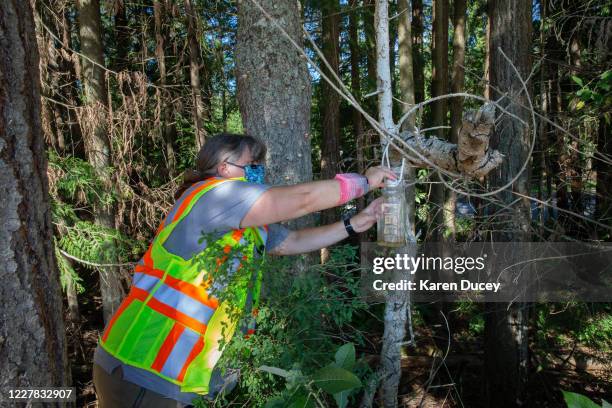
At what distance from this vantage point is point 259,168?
2328 millimetres

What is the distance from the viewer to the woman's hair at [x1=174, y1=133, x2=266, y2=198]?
7.34 ft

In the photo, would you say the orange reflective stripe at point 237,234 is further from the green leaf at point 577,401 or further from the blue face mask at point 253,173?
the green leaf at point 577,401

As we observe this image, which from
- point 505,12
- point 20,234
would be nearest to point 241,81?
point 20,234

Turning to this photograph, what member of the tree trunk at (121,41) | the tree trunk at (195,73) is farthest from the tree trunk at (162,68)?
the tree trunk at (121,41)

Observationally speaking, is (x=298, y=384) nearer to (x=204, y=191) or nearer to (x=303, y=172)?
(x=204, y=191)

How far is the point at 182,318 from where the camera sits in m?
1.94

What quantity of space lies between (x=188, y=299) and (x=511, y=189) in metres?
4.35

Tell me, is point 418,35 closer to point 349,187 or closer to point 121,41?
point 121,41

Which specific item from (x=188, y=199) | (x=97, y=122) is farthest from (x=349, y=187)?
(x=97, y=122)

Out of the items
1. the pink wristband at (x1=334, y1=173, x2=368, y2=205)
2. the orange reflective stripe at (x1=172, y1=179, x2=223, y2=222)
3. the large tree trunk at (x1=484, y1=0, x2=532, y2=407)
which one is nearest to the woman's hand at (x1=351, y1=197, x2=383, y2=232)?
→ the pink wristband at (x1=334, y1=173, x2=368, y2=205)

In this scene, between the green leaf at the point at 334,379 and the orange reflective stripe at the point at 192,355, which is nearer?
the green leaf at the point at 334,379

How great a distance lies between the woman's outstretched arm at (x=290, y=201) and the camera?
1.95m

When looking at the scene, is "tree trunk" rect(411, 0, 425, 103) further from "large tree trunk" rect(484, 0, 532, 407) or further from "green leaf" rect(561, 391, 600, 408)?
"green leaf" rect(561, 391, 600, 408)

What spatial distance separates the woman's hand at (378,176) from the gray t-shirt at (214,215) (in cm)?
55
